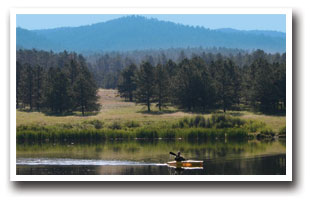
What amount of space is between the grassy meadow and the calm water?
2.87m

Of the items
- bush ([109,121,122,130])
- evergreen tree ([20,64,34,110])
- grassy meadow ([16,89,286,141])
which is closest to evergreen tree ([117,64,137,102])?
grassy meadow ([16,89,286,141])

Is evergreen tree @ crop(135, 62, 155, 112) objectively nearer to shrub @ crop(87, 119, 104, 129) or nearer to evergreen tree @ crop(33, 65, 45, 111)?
evergreen tree @ crop(33, 65, 45, 111)

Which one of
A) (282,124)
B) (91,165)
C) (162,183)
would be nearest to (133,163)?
(91,165)

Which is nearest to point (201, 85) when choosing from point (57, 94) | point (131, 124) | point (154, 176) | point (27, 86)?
point (57, 94)

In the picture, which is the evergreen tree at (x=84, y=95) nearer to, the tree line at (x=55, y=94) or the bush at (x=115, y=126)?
the tree line at (x=55, y=94)

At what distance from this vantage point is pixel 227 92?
84125mm

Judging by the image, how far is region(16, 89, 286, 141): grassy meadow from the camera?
190 ft

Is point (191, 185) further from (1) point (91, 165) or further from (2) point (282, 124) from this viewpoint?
(2) point (282, 124)

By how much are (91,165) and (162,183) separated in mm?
11309

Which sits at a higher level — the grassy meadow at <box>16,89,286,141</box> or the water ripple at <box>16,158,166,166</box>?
the grassy meadow at <box>16,89,286,141</box>

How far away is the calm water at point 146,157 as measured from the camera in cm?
3738

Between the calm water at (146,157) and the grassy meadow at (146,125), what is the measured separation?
2.87 m

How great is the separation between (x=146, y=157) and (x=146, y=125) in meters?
26.1
